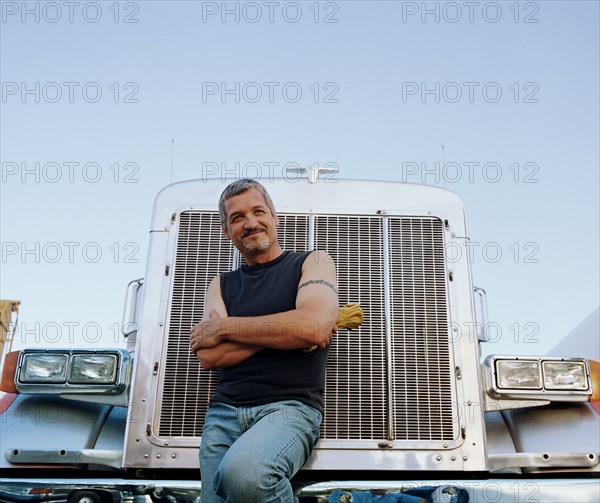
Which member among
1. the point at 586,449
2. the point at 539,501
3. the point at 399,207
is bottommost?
the point at 539,501

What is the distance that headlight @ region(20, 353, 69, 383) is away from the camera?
3438 mm

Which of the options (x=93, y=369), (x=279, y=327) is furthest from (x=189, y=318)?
(x=279, y=327)

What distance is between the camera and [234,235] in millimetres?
3127

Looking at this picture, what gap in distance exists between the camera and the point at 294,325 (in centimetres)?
274

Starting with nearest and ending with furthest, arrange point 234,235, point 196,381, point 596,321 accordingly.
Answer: point 234,235, point 196,381, point 596,321

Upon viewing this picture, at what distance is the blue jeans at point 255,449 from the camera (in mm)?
2381

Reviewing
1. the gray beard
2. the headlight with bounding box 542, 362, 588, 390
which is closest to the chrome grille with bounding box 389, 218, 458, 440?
the headlight with bounding box 542, 362, 588, 390

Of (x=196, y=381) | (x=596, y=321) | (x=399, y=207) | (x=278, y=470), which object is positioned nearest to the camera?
(x=278, y=470)

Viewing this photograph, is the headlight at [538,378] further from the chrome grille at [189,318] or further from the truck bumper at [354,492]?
the chrome grille at [189,318]

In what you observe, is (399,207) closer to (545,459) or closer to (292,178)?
(292,178)

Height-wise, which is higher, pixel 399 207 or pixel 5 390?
pixel 399 207

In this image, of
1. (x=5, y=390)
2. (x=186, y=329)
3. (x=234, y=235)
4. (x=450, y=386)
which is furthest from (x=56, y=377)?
(x=450, y=386)

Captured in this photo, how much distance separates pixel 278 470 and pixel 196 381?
3.45 ft

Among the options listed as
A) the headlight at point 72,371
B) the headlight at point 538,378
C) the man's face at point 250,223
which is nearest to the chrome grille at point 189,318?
the headlight at point 72,371
